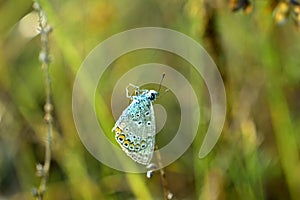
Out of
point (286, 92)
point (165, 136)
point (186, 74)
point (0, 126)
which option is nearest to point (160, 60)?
point (186, 74)

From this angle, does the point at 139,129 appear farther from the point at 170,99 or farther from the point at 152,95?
the point at 170,99

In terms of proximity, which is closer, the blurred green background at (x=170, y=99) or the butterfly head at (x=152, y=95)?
the butterfly head at (x=152, y=95)

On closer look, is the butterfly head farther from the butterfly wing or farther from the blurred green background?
the blurred green background

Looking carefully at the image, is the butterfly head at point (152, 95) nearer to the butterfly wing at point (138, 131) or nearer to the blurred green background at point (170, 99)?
the butterfly wing at point (138, 131)

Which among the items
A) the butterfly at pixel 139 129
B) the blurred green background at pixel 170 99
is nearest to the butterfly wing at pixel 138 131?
the butterfly at pixel 139 129

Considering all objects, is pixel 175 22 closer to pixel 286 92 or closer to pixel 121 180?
pixel 286 92

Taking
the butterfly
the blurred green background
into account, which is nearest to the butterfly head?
the butterfly
